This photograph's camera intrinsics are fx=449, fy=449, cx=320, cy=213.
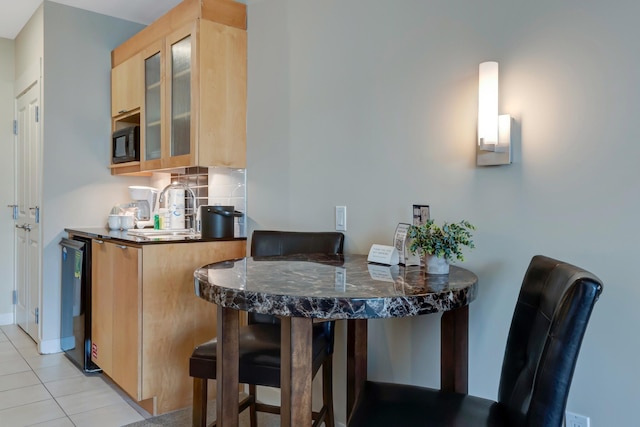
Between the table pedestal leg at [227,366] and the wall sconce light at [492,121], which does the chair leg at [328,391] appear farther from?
the wall sconce light at [492,121]

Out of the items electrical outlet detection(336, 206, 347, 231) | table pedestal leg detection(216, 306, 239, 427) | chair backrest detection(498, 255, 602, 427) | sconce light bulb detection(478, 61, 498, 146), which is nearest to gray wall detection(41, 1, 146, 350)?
electrical outlet detection(336, 206, 347, 231)

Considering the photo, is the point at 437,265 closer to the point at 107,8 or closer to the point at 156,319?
the point at 156,319

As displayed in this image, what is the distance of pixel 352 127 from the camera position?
212cm

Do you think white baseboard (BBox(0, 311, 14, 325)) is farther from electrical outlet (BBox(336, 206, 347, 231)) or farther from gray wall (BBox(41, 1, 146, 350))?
electrical outlet (BBox(336, 206, 347, 231))

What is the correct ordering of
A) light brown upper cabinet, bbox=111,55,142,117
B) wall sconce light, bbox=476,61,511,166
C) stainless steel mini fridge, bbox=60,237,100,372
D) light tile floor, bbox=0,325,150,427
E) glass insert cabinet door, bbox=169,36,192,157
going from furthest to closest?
light brown upper cabinet, bbox=111,55,142,117
stainless steel mini fridge, bbox=60,237,100,372
glass insert cabinet door, bbox=169,36,192,157
light tile floor, bbox=0,325,150,427
wall sconce light, bbox=476,61,511,166

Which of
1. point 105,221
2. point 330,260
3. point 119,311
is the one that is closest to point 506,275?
point 330,260

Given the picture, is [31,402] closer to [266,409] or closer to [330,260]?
[266,409]

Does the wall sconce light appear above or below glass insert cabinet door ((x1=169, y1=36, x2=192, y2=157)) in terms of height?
below

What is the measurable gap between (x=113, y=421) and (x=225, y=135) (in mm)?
1651

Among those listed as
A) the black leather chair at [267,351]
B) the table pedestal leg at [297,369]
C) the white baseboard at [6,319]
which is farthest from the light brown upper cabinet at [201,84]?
the white baseboard at [6,319]

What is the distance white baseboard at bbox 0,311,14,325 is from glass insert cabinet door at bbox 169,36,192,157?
2632mm

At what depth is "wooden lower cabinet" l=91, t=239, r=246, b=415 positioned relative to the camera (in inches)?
92.0

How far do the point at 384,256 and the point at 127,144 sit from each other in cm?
238

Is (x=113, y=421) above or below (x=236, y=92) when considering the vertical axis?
below
